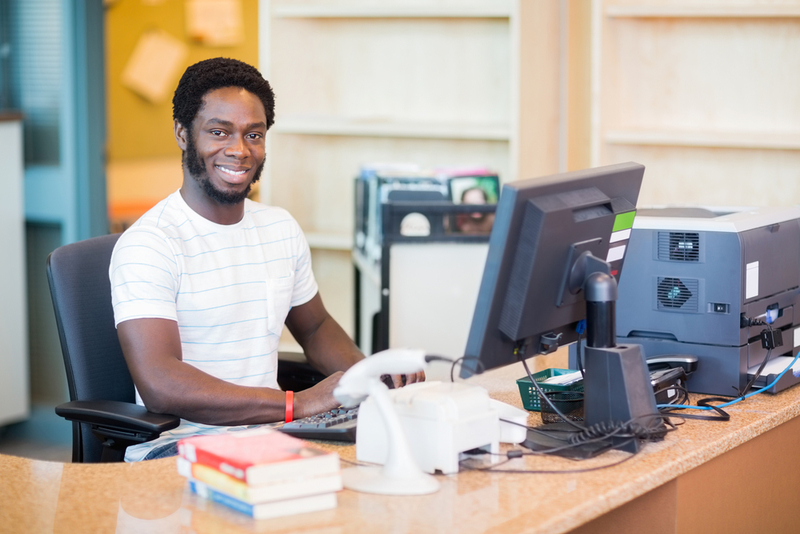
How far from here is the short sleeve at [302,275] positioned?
2.21 m

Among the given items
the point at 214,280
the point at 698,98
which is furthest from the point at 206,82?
the point at 698,98

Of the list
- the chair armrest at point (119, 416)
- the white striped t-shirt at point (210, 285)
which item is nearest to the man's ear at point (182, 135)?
the white striped t-shirt at point (210, 285)

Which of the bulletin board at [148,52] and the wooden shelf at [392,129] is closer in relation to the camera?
the wooden shelf at [392,129]

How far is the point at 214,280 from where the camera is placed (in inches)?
76.8

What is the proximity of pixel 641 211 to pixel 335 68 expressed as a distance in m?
1.91

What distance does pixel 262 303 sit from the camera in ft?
6.66

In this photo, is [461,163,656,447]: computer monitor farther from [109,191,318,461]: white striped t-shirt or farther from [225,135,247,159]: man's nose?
[225,135,247,159]: man's nose

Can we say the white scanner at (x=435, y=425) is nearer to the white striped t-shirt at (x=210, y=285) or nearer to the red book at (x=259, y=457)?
the red book at (x=259, y=457)

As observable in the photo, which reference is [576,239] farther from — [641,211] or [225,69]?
[225,69]

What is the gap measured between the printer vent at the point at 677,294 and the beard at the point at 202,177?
36.7 inches

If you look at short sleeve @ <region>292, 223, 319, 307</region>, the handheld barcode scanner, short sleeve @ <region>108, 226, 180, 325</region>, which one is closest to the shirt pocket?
short sleeve @ <region>292, 223, 319, 307</region>

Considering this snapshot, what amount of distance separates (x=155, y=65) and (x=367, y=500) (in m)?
3.84

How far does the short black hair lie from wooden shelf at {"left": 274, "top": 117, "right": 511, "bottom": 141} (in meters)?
1.24

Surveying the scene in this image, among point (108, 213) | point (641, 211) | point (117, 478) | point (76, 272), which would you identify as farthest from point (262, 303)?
point (108, 213)
